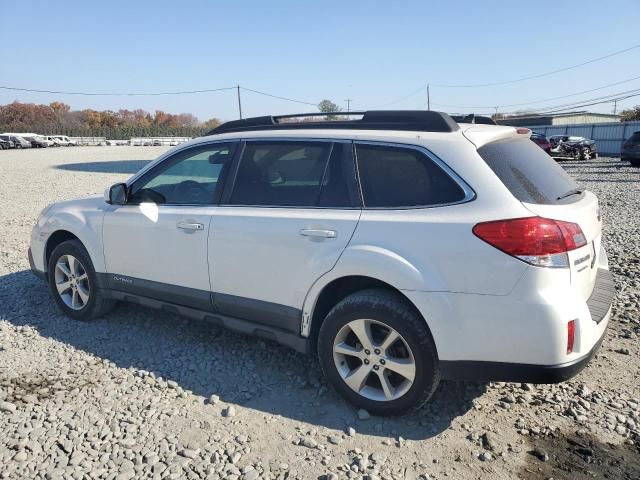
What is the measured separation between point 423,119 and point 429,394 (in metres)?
1.71

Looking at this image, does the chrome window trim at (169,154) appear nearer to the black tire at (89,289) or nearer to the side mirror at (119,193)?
the side mirror at (119,193)

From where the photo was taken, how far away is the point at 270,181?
374 cm

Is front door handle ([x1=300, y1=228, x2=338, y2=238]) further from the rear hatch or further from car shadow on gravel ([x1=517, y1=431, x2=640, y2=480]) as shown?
car shadow on gravel ([x1=517, y1=431, x2=640, y2=480])

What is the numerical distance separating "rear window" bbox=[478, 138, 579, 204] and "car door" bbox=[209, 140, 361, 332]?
87 cm

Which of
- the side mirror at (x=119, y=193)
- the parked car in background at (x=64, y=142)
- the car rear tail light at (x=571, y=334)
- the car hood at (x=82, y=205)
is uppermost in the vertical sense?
the parked car in background at (x=64, y=142)

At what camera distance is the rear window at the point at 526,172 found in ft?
9.64

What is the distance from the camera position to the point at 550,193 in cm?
306

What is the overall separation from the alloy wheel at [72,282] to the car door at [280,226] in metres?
Answer: 1.66

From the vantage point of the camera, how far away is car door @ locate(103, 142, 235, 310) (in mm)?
3916

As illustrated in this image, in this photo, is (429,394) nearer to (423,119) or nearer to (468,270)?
(468,270)

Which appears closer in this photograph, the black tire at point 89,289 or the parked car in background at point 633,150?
the black tire at point 89,289

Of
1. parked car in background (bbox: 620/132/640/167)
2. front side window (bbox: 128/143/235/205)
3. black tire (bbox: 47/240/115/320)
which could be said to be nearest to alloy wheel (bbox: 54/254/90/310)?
black tire (bbox: 47/240/115/320)

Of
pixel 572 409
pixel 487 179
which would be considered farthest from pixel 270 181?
pixel 572 409

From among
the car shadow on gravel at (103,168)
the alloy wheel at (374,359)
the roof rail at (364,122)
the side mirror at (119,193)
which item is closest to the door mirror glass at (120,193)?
the side mirror at (119,193)
